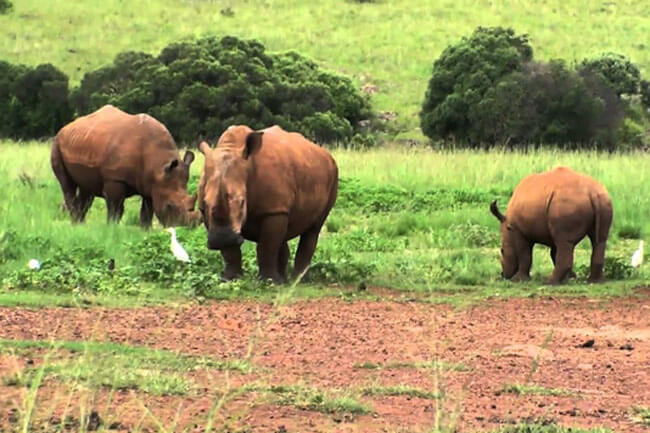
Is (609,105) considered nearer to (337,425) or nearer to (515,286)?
(515,286)

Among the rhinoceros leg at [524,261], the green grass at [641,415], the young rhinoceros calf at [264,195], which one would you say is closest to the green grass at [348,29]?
the rhinoceros leg at [524,261]

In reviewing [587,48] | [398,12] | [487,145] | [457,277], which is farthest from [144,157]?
[398,12]

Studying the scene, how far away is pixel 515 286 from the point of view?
35.7ft

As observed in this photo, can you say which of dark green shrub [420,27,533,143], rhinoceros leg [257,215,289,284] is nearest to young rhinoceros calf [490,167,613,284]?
rhinoceros leg [257,215,289,284]

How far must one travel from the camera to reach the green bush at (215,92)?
28.6 m

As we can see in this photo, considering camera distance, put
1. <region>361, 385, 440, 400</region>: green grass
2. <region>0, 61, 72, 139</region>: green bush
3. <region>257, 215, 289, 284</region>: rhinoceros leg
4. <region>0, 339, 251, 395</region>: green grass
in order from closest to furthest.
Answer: <region>0, 339, 251, 395</region>: green grass < <region>361, 385, 440, 400</region>: green grass < <region>257, 215, 289, 284</region>: rhinoceros leg < <region>0, 61, 72, 139</region>: green bush

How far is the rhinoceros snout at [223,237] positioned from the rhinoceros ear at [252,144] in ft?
2.38

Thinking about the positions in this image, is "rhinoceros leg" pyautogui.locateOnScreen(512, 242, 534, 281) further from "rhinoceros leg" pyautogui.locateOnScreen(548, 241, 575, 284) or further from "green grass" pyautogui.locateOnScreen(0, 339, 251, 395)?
"green grass" pyautogui.locateOnScreen(0, 339, 251, 395)

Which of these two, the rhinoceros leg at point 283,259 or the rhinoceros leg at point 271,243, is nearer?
the rhinoceros leg at point 271,243

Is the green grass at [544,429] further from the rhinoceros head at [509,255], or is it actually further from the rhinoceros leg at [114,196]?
the rhinoceros leg at [114,196]

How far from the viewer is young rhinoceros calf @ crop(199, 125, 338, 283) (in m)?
9.44

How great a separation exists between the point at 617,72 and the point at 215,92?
1414 centimetres

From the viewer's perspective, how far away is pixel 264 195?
32.4 feet

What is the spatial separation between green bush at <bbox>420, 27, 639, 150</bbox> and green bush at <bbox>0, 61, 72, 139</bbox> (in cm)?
1063
